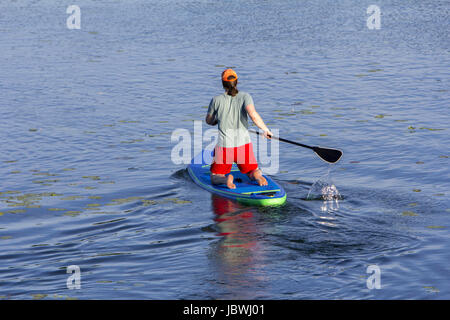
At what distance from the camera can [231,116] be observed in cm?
999

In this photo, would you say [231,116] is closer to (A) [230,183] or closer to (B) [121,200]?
(A) [230,183]

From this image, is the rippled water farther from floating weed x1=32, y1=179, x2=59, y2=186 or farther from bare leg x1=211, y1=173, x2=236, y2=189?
bare leg x1=211, y1=173, x2=236, y2=189

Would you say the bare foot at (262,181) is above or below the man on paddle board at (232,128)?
below

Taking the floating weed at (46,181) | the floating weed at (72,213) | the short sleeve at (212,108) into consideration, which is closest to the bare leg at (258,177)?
the short sleeve at (212,108)

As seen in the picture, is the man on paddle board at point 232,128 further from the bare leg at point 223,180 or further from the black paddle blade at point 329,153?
the black paddle blade at point 329,153

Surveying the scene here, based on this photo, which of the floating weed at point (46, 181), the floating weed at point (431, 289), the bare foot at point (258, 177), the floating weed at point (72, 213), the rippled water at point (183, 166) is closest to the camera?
the floating weed at point (431, 289)

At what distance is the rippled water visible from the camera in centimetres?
776

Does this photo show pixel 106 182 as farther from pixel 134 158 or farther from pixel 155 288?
pixel 155 288

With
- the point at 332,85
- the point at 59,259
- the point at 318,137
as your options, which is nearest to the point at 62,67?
the point at 332,85

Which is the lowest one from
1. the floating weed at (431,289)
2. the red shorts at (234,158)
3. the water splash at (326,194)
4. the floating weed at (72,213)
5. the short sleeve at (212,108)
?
the floating weed at (431,289)

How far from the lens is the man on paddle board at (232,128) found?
9.80 meters

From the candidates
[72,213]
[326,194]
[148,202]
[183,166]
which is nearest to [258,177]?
[326,194]

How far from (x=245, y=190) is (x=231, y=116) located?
3.62 ft

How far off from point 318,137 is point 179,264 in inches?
259
